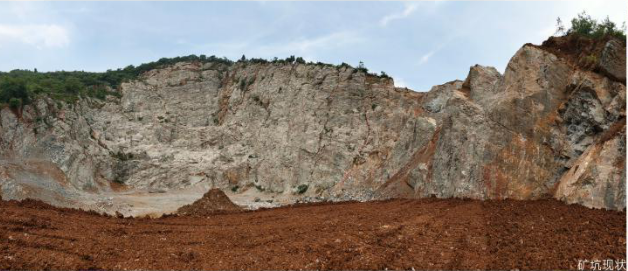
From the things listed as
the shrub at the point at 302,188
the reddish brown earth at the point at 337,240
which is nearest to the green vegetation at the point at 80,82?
the shrub at the point at 302,188

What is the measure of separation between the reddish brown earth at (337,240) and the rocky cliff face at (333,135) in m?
3.23

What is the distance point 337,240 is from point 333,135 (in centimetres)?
3216

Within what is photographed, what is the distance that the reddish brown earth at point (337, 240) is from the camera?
8.65 m

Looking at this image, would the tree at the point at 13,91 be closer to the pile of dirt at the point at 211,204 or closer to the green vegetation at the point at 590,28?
the pile of dirt at the point at 211,204

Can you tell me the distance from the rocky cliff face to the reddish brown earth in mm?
3228

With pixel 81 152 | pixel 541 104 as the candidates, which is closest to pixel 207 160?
pixel 81 152

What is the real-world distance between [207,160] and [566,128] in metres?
34.7

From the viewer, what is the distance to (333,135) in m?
42.6

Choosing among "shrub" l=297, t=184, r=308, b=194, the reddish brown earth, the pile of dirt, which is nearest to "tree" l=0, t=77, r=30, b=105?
"shrub" l=297, t=184, r=308, b=194

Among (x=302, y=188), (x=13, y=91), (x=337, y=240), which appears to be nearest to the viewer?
(x=337, y=240)

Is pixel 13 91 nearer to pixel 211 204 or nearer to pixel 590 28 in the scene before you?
pixel 211 204

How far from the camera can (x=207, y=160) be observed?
4669cm

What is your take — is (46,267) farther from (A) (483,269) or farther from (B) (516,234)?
(B) (516,234)

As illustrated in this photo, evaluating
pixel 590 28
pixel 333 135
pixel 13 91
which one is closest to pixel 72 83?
pixel 13 91
